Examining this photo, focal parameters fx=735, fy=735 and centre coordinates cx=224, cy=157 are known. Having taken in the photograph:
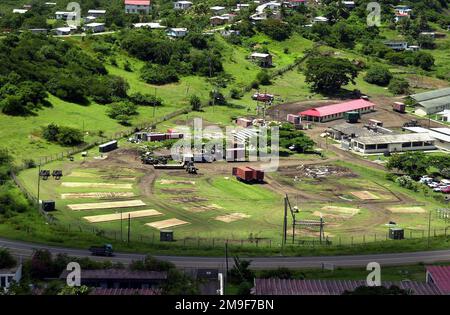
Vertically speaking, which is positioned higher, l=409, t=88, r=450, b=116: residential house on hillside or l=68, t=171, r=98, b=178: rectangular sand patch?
l=68, t=171, r=98, b=178: rectangular sand patch

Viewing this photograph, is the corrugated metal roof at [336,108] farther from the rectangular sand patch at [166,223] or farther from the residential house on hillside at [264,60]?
the rectangular sand patch at [166,223]

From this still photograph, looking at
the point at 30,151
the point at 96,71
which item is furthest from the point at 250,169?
the point at 96,71

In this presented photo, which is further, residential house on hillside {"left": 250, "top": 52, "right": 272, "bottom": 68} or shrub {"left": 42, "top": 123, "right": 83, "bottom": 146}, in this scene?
residential house on hillside {"left": 250, "top": 52, "right": 272, "bottom": 68}

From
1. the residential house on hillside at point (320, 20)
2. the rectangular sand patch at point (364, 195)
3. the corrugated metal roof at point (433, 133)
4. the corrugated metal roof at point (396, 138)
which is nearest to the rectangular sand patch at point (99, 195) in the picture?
the rectangular sand patch at point (364, 195)

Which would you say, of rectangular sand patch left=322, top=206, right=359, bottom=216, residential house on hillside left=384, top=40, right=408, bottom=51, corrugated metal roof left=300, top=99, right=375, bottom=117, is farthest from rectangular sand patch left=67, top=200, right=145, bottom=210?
residential house on hillside left=384, top=40, right=408, bottom=51

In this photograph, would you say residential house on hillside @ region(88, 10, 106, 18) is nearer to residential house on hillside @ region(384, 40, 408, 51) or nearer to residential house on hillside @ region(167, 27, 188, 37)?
residential house on hillside @ region(167, 27, 188, 37)
